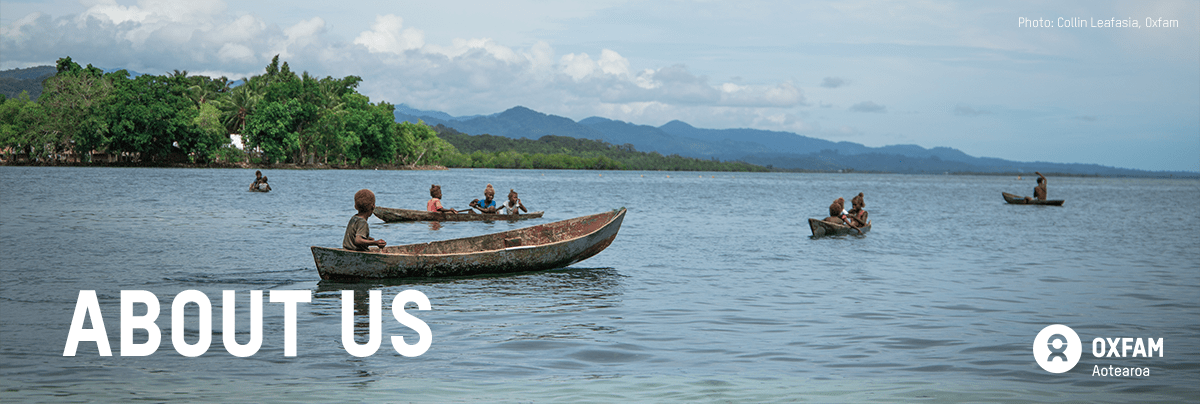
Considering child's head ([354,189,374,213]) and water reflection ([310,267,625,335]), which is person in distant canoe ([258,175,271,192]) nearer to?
water reflection ([310,267,625,335])

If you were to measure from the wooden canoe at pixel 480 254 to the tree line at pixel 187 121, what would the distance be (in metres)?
89.9

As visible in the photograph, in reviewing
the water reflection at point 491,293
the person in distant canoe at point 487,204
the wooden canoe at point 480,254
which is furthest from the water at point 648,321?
the person in distant canoe at point 487,204

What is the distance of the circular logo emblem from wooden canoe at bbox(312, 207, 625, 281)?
8603mm

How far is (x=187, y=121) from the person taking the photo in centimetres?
9738

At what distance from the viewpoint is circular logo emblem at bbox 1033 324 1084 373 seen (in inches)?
373

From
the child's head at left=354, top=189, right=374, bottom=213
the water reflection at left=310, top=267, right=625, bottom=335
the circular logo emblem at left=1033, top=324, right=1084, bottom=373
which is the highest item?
the child's head at left=354, top=189, right=374, bottom=213

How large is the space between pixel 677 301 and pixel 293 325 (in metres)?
5.83

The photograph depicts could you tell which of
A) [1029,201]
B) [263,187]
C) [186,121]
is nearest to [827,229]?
[1029,201]

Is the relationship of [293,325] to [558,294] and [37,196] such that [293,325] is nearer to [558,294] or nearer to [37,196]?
[558,294]

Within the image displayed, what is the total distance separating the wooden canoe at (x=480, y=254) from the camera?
14.3 meters

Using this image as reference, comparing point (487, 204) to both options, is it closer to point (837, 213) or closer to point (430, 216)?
point (430, 216)

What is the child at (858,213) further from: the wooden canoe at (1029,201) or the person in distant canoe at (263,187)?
the person in distant canoe at (263,187)

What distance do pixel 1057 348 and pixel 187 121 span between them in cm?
10226

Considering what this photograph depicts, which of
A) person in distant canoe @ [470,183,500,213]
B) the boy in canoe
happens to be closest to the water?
the boy in canoe
